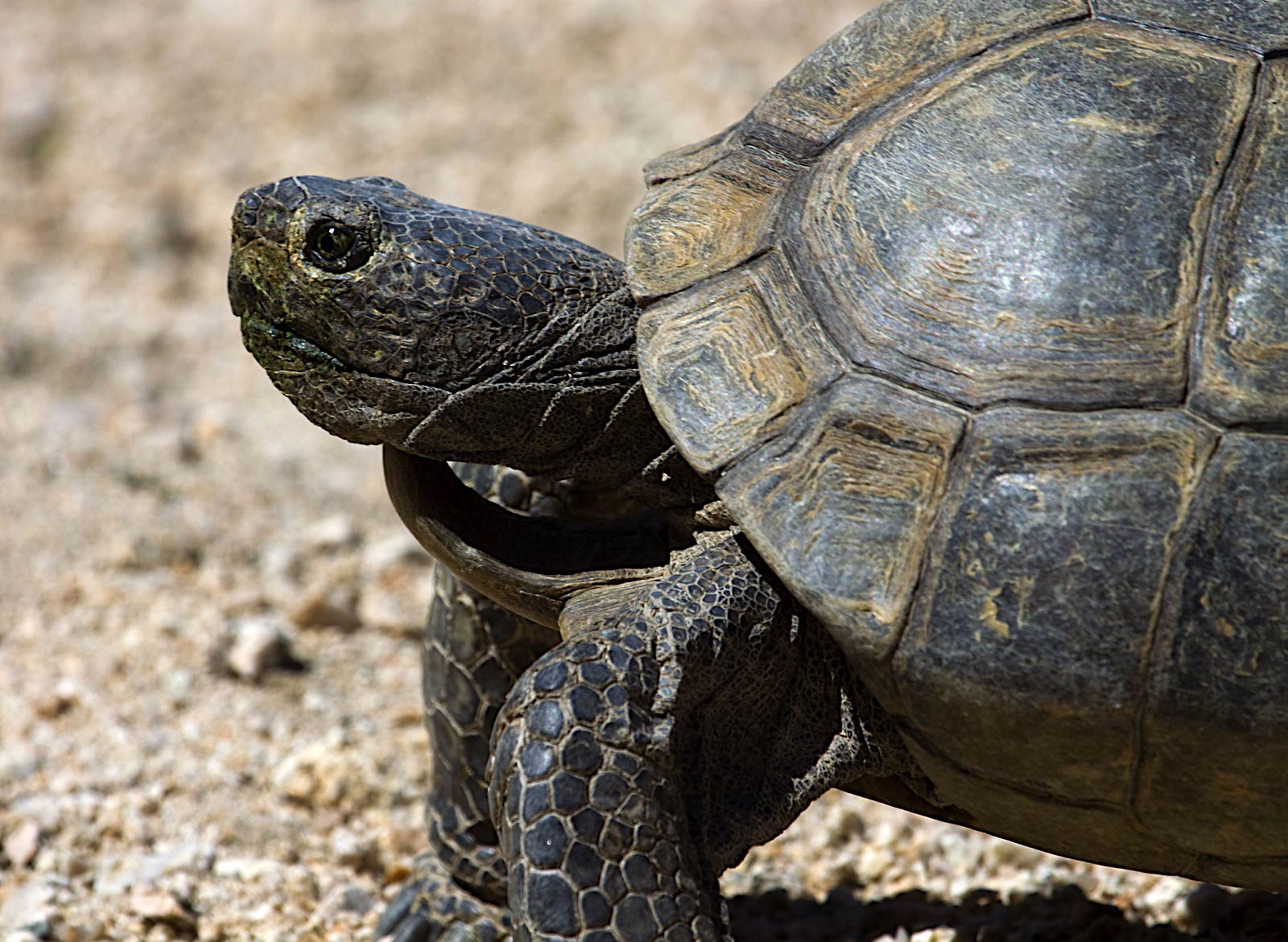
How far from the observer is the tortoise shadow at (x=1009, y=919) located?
2916 millimetres

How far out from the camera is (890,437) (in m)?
2.13

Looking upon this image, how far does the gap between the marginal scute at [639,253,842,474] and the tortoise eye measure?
20.5 inches

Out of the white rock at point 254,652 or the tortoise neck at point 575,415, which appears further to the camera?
the white rock at point 254,652

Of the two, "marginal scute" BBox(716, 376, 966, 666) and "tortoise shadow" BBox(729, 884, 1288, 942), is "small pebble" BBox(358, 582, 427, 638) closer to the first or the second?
"tortoise shadow" BBox(729, 884, 1288, 942)

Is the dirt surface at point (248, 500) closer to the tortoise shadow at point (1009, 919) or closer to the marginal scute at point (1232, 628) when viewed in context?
the tortoise shadow at point (1009, 919)

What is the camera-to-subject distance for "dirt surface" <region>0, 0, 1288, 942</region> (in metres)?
3.22

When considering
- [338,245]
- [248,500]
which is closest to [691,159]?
[338,245]

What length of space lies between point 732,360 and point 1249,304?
79 centimetres

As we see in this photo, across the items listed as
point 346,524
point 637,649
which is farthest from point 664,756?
point 346,524

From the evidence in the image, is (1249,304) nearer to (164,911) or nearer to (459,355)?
(459,355)

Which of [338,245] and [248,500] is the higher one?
[338,245]

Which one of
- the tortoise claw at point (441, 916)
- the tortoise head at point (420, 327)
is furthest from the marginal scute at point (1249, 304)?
the tortoise claw at point (441, 916)

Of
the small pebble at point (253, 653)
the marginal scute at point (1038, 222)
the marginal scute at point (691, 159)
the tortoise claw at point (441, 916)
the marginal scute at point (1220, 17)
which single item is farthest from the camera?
the small pebble at point (253, 653)

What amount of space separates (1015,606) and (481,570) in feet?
3.16
